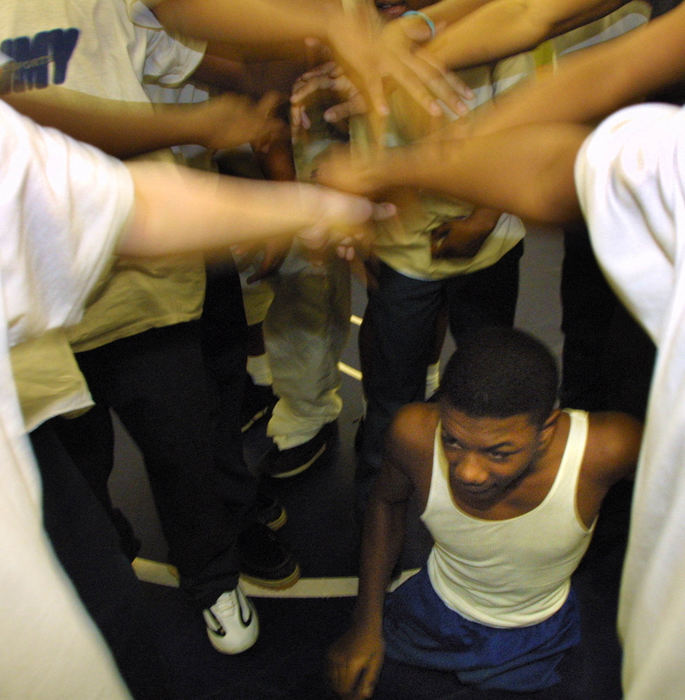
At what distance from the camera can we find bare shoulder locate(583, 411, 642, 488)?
109 cm

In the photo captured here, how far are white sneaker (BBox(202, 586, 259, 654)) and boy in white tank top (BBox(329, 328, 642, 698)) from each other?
32 cm

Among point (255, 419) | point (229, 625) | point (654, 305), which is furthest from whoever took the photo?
point (255, 419)

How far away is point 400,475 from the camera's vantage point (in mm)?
1226

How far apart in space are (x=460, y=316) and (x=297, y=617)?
31.3 inches

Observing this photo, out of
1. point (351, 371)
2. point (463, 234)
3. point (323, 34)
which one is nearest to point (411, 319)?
point (463, 234)

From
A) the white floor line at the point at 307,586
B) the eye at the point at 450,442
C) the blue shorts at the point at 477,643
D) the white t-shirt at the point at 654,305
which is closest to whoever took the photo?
the white t-shirt at the point at 654,305

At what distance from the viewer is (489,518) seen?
116 centimetres

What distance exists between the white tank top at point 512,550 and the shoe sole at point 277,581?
1.54 feet

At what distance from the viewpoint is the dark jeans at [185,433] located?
1229 mm

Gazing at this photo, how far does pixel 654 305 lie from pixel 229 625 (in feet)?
3.87

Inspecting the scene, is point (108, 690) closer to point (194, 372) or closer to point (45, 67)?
point (194, 372)

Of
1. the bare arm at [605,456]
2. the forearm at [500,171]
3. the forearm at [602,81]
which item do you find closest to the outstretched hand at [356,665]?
the bare arm at [605,456]

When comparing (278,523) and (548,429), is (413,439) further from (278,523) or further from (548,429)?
(278,523)

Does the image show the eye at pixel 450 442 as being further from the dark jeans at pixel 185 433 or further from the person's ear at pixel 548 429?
the dark jeans at pixel 185 433
